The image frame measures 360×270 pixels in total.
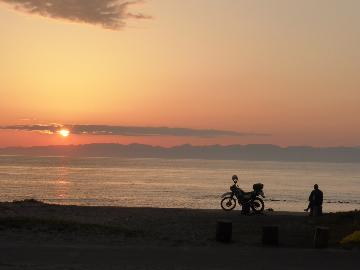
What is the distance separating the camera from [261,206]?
26672 mm

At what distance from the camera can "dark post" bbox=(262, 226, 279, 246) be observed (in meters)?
17.5

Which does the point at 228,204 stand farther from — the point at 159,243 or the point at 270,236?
the point at 159,243

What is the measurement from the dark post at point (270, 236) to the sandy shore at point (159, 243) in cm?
30

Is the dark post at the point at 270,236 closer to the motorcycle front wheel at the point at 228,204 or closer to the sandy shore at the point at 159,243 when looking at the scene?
the sandy shore at the point at 159,243

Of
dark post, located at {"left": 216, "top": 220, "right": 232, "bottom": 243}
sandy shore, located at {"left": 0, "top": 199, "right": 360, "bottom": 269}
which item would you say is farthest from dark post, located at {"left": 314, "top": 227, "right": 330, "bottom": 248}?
dark post, located at {"left": 216, "top": 220, "right": 232, "bottom": 243}

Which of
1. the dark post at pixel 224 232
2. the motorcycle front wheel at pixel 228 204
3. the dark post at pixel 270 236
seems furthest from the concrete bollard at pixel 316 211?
the dark post at pixel 224 232

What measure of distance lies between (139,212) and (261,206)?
5.78 metres

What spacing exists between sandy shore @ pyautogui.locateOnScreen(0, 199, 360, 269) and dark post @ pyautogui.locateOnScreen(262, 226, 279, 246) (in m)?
0.30

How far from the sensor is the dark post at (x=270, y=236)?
1748 centimetres

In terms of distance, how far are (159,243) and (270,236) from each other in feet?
11.4

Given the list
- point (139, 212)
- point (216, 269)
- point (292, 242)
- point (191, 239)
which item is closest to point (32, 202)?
point (139, 212)

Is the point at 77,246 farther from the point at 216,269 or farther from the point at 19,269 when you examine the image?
the point at 216,269

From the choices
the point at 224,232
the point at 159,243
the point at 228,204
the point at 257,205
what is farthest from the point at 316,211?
the point at 159,243

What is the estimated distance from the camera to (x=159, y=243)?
16953 millimetres
